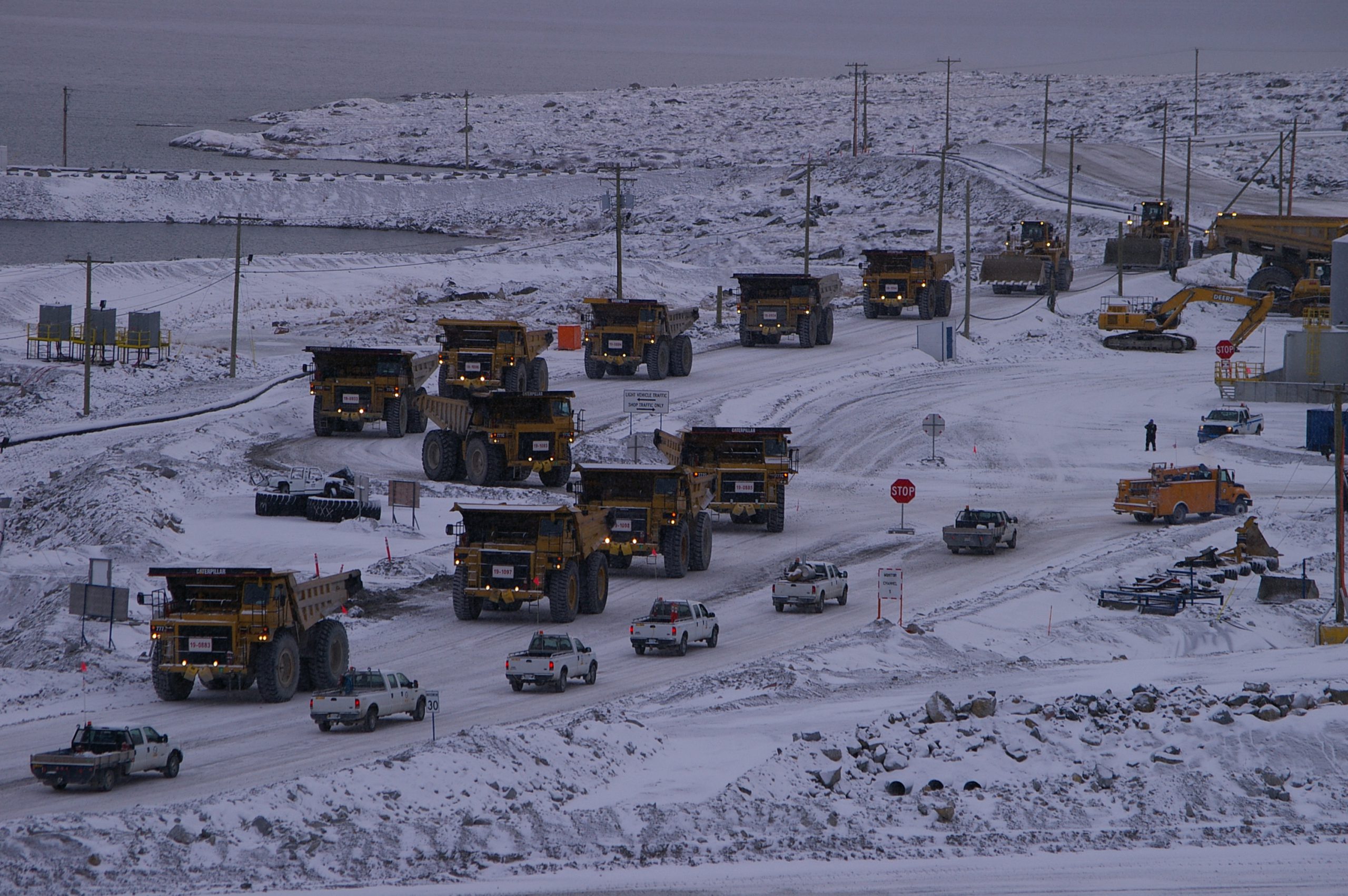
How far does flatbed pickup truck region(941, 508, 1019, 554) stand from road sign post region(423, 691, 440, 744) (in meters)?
17.2

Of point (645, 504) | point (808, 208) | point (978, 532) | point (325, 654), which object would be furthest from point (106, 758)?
point (808, 208)

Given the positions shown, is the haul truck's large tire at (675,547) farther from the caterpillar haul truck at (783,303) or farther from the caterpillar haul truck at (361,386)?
the caterpillar haul truck at (783,303)

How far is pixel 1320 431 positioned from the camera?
52875 mm

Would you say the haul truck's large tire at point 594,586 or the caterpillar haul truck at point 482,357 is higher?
the caterpillar haul truck at point 482,357

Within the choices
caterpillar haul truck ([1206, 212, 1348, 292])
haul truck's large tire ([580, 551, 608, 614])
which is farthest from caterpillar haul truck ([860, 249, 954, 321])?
haul truck's large tire ([580, 551, 608, 614])

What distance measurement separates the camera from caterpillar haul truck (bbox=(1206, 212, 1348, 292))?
77812mm

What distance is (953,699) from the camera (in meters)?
23.9

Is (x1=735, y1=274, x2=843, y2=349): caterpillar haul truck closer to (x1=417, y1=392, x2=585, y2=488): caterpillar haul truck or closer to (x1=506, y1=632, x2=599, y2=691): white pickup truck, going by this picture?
(x1=417, y1=392, x2=585, y2=488): caterpillar haul truck

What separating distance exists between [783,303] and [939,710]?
44790 millimetres

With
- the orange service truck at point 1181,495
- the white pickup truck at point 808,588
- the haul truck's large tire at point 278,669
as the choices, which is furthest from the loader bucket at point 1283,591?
the haul truck's large tire at point 278,669

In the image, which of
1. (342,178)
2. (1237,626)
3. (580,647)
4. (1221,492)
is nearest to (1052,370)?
(1221,492)

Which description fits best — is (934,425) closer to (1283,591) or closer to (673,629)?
(1283,591)

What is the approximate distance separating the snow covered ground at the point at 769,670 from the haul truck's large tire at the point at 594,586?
13.0 inches

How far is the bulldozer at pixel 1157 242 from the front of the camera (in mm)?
85438
